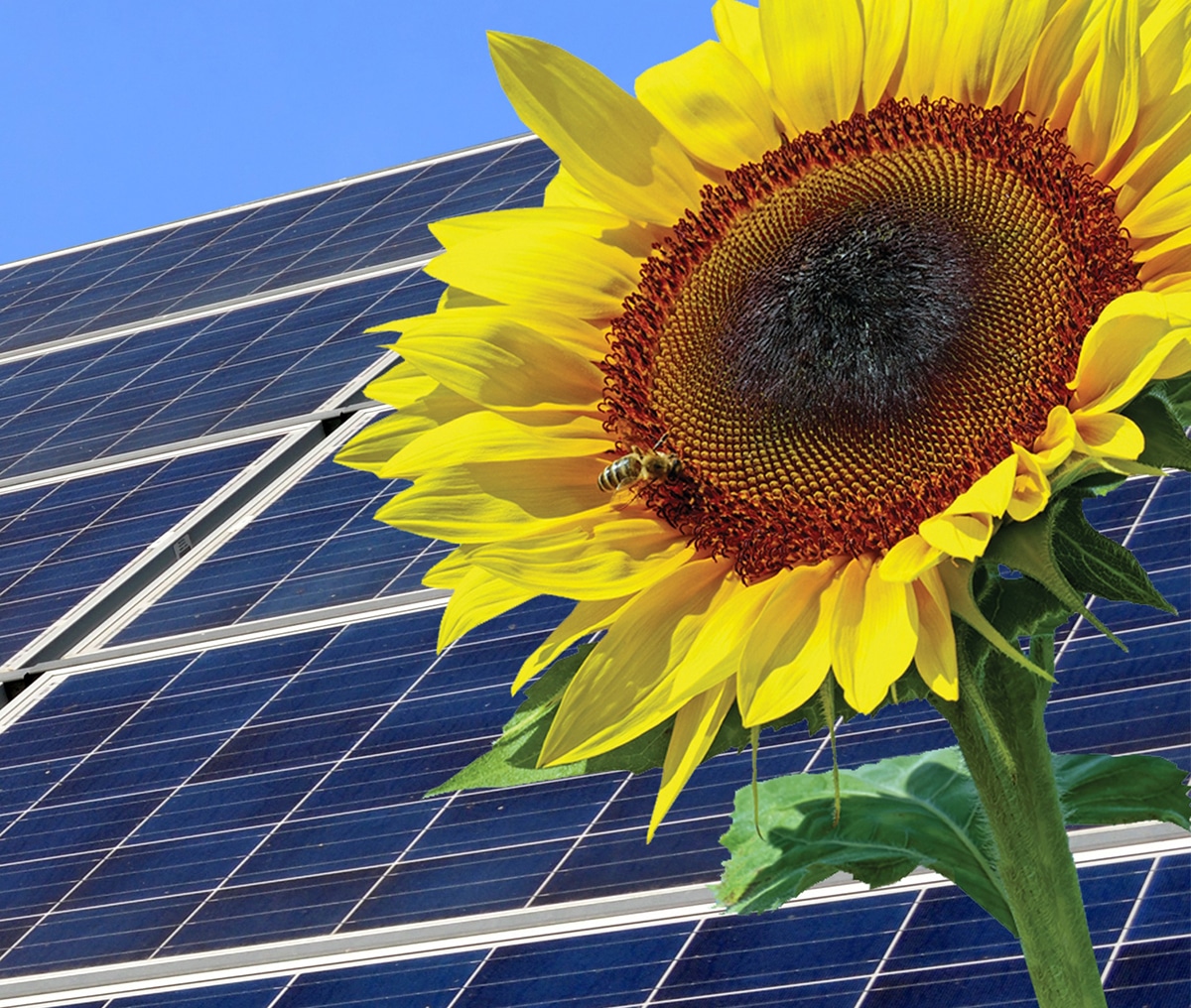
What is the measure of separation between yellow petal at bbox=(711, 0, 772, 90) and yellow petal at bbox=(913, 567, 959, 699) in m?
0.67

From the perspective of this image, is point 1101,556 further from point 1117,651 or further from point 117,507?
point 117,507

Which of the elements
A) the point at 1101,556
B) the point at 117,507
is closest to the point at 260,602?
the point at 117,507

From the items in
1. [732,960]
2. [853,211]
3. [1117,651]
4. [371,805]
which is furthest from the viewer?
[371,805]

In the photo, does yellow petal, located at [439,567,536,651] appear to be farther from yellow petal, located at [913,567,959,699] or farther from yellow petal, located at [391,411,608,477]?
yellow petal, located at [913,567,959,699]

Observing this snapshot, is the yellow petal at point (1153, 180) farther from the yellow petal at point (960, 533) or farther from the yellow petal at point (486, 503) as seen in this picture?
the yellow petal at point (486, 503)

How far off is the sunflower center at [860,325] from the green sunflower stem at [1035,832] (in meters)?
0.20

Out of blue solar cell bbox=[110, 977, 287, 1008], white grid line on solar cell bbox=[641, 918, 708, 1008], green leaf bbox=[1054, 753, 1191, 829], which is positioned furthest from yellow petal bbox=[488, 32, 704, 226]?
blue solar cell bbox=[110, 977, 287, 1008]

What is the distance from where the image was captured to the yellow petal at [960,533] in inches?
56.9

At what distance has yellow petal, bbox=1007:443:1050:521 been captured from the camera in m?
1.47

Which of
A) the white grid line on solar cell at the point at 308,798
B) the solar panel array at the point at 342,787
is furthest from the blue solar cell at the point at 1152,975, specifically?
the white grid line on solar cell at the point at 308,798

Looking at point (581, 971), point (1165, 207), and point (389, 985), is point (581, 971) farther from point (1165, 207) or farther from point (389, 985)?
point (1165, 207)

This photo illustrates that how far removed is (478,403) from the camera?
1833mm

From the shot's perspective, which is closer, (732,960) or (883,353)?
(883,353)

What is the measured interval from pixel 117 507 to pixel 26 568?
66 cm
